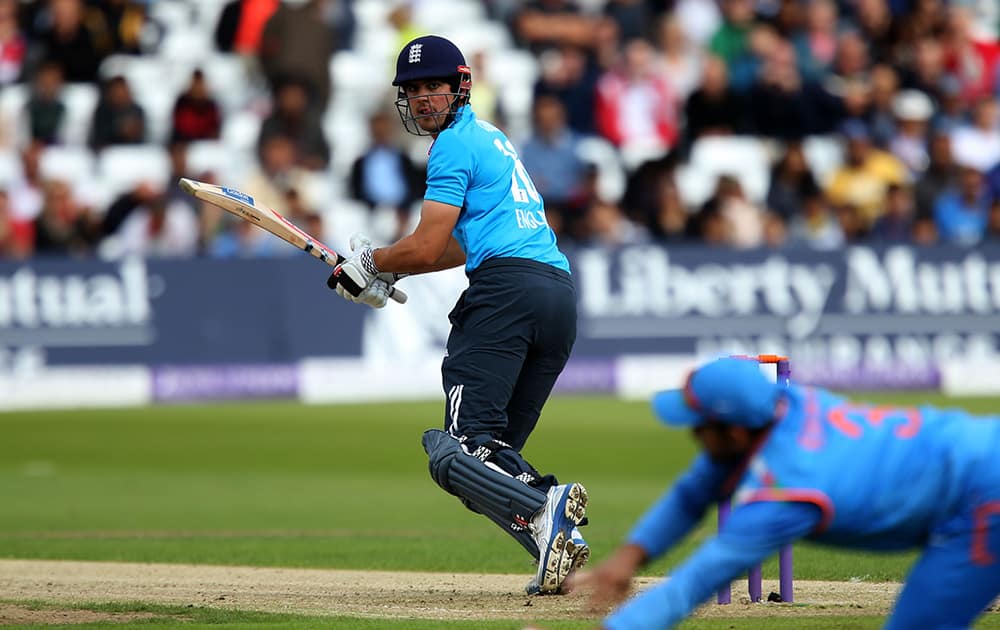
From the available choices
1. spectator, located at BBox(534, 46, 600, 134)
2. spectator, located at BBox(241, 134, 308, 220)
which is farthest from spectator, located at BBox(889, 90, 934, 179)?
spectator, located at BBox(241, 134, 308, 220)

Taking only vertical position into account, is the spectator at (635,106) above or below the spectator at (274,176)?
above

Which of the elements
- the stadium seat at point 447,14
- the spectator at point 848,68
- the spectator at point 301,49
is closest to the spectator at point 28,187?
the spectator at point 301,49

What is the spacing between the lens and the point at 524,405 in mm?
7414

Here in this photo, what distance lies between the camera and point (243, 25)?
20.6m

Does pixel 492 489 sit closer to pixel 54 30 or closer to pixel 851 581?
pixel 851 581

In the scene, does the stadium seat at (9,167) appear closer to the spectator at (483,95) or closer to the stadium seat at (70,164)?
the stadium seat at (70,164)

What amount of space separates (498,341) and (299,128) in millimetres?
12918

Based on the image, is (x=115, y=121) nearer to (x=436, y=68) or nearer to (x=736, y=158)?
(x=736, y=158)

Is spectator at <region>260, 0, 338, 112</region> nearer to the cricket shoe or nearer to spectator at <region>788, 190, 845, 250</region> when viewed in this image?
spectator at <region>788, 190, 845, 250</region>

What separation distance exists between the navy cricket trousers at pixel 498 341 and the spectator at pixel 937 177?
1267 cm

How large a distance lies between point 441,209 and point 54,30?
14.6 m

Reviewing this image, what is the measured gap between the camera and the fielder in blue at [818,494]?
13.9 ft

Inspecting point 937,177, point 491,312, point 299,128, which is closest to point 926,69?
point 937,177

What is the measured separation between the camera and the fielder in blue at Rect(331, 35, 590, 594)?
6.97 meters
